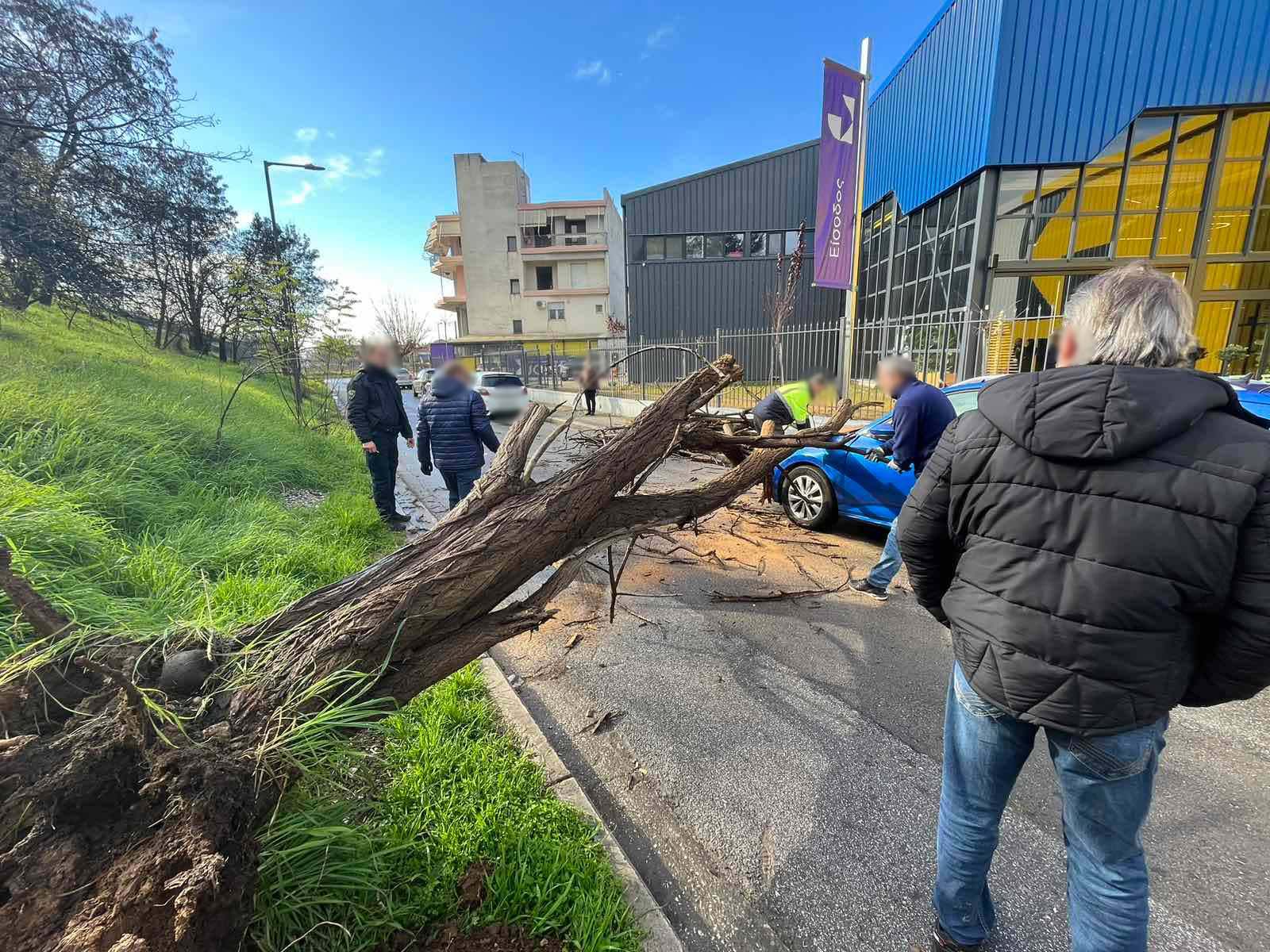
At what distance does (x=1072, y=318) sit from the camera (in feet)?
4.33

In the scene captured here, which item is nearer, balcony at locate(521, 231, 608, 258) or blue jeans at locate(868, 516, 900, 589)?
blue jeans at locate(868, 516, 900, 589)

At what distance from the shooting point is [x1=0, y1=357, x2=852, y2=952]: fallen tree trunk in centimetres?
107

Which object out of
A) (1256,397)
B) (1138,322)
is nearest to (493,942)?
(1138,322)

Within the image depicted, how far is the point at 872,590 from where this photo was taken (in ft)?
13.3

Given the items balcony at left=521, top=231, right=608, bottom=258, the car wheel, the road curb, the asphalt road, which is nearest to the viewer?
the road curb

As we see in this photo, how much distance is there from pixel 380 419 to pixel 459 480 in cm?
111

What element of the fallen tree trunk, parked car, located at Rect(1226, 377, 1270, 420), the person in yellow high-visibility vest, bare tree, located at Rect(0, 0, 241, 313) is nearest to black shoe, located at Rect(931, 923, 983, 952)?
the fallen tree trunk

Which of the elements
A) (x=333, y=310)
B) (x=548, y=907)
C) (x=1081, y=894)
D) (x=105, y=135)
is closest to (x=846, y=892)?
(x=1081, y=894)

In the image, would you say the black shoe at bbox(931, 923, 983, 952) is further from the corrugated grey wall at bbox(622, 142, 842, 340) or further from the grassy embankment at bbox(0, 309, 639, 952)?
the corrugated grey wall at bbox(622, 142, 842, 340)

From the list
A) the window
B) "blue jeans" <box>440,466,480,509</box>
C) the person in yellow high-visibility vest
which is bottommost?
"blue jeans" <box>440,466,480,509</box>

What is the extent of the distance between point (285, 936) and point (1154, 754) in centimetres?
222

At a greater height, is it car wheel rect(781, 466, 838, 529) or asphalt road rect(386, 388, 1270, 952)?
car wheel rect(781, 466, 838, 529)

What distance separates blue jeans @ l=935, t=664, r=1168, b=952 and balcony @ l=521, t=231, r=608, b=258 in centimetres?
4391

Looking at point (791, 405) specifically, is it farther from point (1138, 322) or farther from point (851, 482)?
point (1138, 322)
